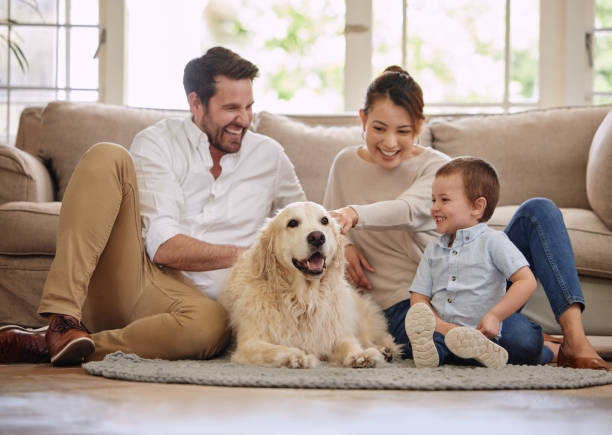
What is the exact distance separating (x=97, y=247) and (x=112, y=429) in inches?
36.1

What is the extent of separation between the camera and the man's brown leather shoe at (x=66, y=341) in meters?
1.94

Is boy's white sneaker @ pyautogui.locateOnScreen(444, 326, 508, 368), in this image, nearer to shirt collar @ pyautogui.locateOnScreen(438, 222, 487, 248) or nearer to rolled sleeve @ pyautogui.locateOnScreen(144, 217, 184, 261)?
shirt collar @ pyautogui.locateOnScreen(438, 222, 487, 248)

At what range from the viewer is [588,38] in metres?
4.36

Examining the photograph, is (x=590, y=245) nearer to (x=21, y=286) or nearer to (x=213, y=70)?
(x=213, y=70)

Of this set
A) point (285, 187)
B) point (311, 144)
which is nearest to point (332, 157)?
point (311, 144)

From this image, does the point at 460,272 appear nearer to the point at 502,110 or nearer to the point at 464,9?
the point at 502,110

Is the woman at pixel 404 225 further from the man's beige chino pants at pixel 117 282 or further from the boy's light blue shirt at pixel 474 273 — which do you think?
the man's beige chino pants at pixel 117 282

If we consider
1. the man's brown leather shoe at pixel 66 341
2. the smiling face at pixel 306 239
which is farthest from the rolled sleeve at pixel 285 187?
the man's brown leather shoe at pixel 66 341

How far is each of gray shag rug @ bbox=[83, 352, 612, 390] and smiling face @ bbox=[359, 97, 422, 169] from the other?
0.79 m

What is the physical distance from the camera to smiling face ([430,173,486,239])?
2146mm

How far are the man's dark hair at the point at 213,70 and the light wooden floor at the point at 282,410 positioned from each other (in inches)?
47.1

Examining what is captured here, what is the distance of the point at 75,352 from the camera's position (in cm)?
195

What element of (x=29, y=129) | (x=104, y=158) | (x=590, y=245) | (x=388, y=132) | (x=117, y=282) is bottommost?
(x=117, y=282)

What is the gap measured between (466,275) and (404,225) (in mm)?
301
